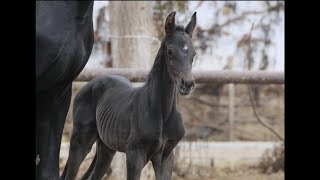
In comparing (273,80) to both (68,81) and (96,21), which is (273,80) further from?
(96,21)

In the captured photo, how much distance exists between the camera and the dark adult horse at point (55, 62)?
2109 millimetres

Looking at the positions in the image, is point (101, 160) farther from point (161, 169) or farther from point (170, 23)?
point (170, 23)

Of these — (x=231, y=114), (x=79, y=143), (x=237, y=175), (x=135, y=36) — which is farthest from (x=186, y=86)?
(x=231, y=114)

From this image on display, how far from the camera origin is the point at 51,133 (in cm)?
237

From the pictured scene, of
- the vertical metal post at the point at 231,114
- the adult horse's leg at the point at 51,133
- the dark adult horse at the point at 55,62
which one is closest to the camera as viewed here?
the dark adult horse at the point at 55,62

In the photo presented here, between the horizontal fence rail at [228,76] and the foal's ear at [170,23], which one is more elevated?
the foal's ear at [170,23]

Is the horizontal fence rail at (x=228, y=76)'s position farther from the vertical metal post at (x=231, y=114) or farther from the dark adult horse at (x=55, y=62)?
the vertical metal post at (x=231, y=114)

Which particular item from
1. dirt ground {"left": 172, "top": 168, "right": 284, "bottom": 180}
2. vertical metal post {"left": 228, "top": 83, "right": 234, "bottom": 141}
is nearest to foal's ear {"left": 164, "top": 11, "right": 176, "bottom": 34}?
dirt ground {"left": 172, "top": 168, "right": 284, "bottom": 180}

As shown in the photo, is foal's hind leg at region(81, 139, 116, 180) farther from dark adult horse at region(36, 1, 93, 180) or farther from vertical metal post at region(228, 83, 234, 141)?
vertical metal post at region(228, 83, 234, 141)

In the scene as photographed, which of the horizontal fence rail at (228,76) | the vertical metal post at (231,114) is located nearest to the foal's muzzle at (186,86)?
the horizontal fence rail at (228,76)

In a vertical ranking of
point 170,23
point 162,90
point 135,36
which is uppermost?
point 135,36

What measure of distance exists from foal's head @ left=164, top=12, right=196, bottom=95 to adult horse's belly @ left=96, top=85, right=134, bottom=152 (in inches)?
13.1

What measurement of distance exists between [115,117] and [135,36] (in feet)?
9.31
